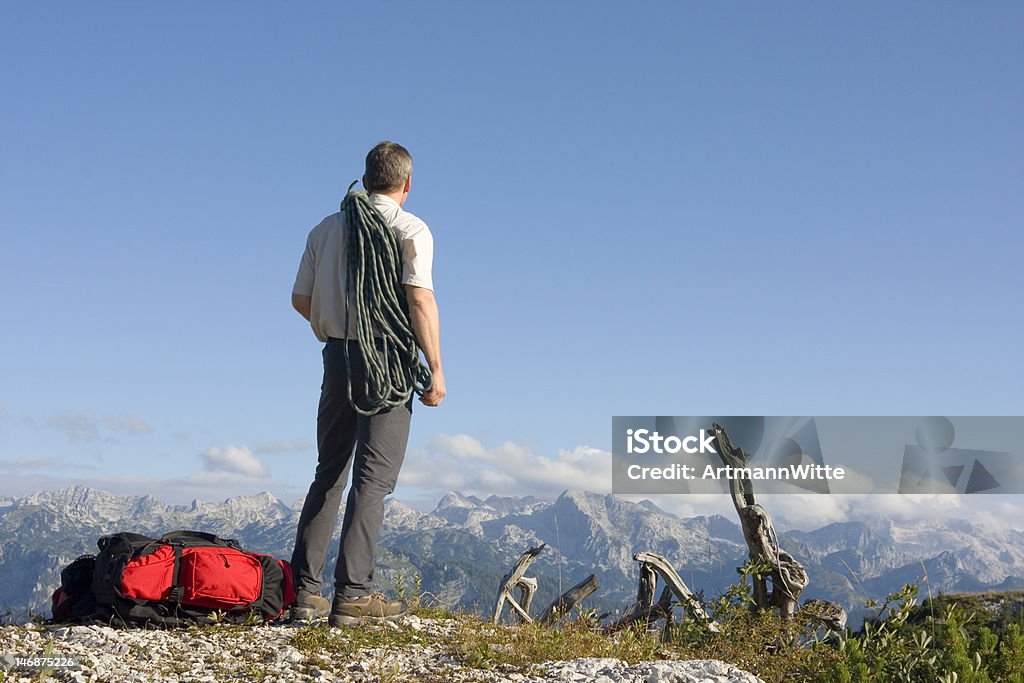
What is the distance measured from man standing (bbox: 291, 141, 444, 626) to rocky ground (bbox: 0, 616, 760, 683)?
0.46 m

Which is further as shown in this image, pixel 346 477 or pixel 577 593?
pixel 577 593

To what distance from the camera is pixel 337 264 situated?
6961mm

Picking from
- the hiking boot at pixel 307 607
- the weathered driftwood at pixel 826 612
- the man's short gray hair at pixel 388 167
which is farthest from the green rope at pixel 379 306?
the weathered driftwood at pixel 826 612

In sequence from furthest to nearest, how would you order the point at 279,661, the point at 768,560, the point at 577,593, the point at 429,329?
the point at 577,593, the point at 768,560, the point at 429,329, the point at 279,661

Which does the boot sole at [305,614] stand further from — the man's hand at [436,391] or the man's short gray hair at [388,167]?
the man's short gray hair at [388,167]

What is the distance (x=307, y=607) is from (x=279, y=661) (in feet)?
4.08

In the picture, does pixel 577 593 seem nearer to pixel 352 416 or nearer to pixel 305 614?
pixel 305 614

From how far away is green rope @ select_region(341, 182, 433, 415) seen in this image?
263 inches

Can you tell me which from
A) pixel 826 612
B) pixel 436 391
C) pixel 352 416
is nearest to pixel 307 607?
pixel 352 416

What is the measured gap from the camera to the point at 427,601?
8703mm

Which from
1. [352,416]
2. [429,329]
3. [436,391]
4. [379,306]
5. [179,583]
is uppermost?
[379,306]

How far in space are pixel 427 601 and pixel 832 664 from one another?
12.6ft

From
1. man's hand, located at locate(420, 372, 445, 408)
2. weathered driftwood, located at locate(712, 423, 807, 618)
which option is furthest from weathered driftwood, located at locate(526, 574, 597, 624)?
man's hand, located at locate(420, 372, 445, 408)

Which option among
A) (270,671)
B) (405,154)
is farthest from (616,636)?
(405,154)
